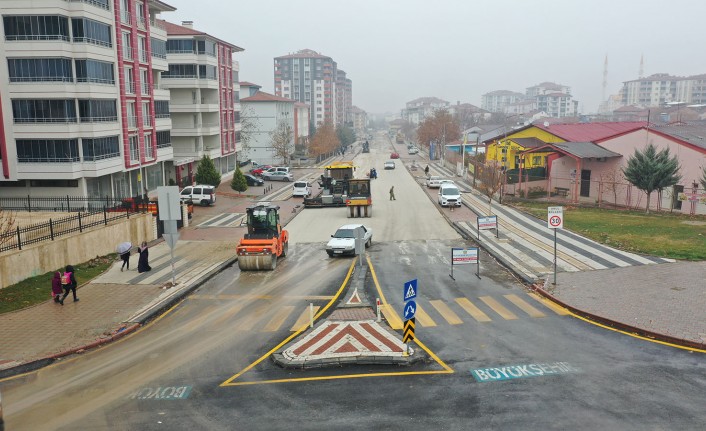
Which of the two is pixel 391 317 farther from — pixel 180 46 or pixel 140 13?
pixel 180 46

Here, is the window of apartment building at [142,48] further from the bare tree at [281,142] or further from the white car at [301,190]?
the bare tree at [281,142]

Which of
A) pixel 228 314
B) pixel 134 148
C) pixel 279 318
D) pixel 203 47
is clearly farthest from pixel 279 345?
pixel 203 47

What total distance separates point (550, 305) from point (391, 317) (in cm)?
561

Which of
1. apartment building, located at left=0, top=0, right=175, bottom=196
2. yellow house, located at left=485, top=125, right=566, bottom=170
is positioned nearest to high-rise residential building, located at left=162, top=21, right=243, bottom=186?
apartment building, located at left=0, top=0, right=175, bottom=196

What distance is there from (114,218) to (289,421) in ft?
73.4

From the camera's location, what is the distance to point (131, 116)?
46.4 meters

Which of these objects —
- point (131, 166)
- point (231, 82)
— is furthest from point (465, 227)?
point (231, 82)

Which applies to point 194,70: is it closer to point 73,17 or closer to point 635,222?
point 73,17

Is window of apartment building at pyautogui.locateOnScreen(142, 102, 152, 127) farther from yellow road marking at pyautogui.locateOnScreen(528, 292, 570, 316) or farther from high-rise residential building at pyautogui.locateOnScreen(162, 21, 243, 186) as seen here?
yellow road marking at pyautogui.locateOnScreen(528, 292, 570, 316)

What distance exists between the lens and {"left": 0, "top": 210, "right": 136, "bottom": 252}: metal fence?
2286 cm

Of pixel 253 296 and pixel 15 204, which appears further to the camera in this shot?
pixel 15 204

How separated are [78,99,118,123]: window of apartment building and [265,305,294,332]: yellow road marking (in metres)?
Result: 27.3

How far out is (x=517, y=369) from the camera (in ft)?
45.9

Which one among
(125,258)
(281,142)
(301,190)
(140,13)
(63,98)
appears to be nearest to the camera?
(125,258)
